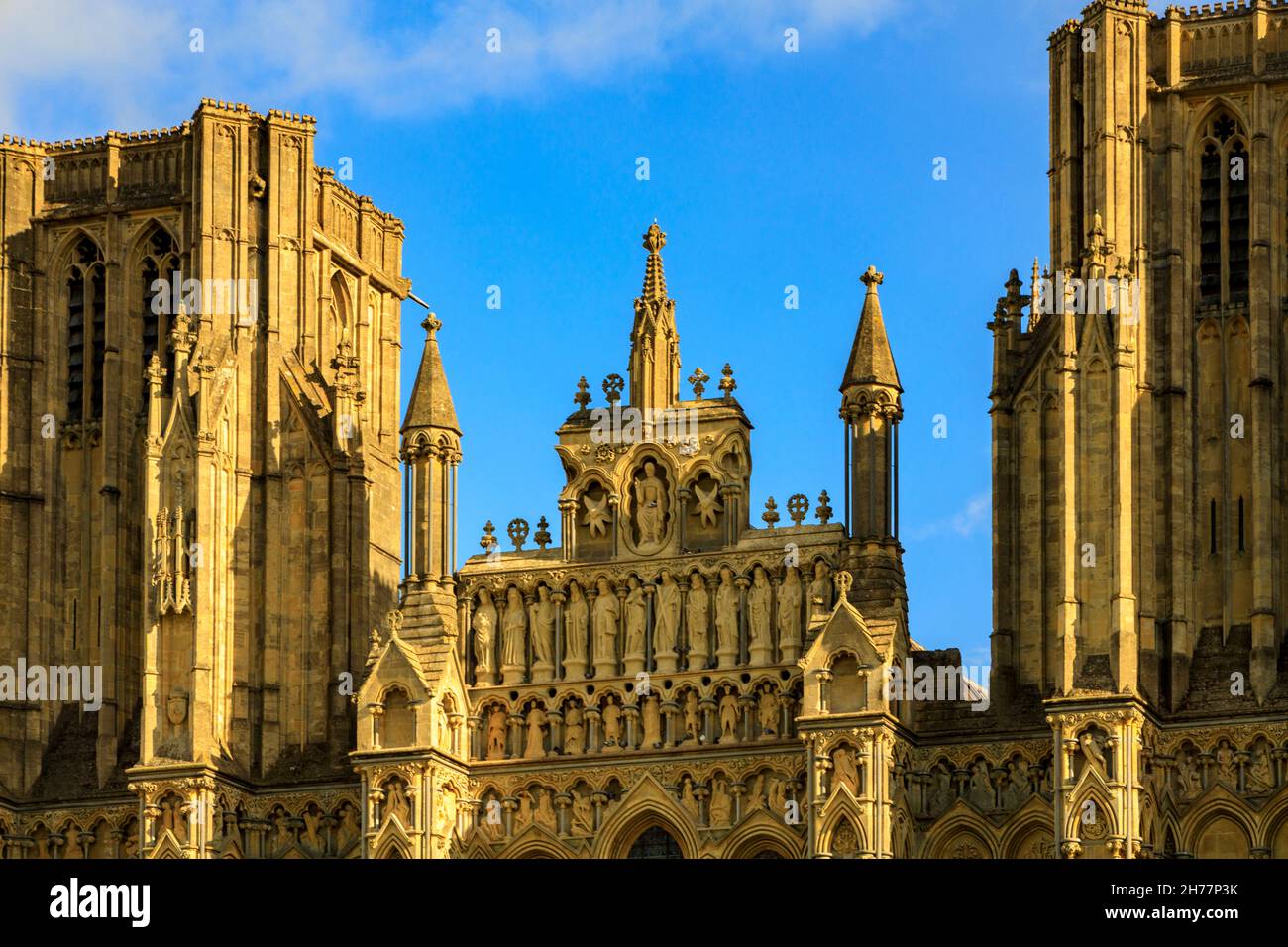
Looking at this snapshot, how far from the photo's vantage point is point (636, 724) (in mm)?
64188

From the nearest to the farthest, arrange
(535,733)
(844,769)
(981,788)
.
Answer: (844,769) < (981,788) < (535,733)

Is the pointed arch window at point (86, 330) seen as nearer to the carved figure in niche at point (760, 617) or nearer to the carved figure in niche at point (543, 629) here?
the carved figure in niche at point (543, 629)

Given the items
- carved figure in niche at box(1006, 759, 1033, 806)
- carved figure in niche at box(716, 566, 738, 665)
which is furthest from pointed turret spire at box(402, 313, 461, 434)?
carved figure in niche at box(1006, 759, 1033, 806)

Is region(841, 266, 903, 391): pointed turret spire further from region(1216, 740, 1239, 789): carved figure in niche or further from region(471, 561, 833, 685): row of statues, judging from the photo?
region(1216, 740, 1239, 789): carved figure in niche

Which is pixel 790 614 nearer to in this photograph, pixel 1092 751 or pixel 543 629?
pixel 543 629

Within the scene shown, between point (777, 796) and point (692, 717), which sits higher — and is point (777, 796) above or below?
below

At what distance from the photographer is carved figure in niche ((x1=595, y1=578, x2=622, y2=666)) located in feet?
212

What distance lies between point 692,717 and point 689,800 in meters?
1.46

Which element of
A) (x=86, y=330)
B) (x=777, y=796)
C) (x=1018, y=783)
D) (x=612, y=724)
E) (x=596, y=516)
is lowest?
(x=777, y=796)

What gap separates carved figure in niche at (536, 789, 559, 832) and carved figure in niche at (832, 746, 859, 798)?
5.76m

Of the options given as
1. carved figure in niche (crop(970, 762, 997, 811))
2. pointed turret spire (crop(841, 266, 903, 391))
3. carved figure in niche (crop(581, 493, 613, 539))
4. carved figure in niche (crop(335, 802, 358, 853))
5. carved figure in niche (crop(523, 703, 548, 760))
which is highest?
pointed turret spire (crop(841, 266, 903, 391))

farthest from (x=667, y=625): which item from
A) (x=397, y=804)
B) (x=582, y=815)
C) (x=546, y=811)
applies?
(x=397, y=804)

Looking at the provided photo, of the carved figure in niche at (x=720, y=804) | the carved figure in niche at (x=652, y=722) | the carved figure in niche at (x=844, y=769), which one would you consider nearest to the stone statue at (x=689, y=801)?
the carved figure in niche at (x=720, y=804)
